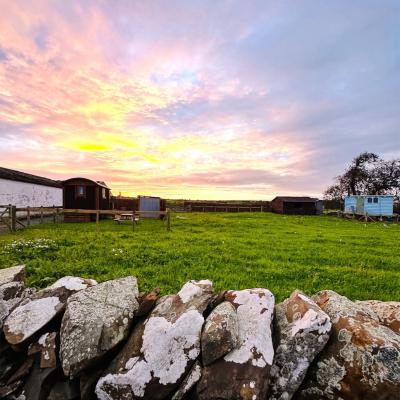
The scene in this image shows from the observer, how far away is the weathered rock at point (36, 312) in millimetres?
3637

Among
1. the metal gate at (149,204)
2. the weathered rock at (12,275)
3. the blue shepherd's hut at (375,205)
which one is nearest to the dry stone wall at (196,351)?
the weathered rock at (12,275)

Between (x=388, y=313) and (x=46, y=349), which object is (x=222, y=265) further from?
(x=46, y=349)


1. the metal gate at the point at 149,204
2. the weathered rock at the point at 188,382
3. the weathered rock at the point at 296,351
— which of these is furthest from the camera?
the metal gate at the point at 149,204

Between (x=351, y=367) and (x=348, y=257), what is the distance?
9562mm

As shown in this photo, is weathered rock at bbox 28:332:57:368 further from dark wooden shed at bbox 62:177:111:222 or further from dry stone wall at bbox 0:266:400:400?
dark wooden shed at bbox 62:177:111:222

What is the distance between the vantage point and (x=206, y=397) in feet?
9.70

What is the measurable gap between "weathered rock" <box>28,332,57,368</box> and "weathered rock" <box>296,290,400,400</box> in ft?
9.64

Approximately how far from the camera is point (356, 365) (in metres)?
3.10

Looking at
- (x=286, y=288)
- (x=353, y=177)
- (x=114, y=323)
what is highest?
(x=353, y=177)

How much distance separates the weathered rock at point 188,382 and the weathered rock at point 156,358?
0.06 metres

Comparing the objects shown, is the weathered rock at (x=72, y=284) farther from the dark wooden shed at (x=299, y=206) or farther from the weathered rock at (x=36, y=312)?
the dark wooden shed at (x=299, y=206)

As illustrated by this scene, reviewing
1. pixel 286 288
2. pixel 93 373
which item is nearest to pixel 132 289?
pixel 93 373

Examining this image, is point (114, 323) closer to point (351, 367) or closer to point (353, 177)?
point (351, 367)

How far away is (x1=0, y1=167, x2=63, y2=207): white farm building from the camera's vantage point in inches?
1078
